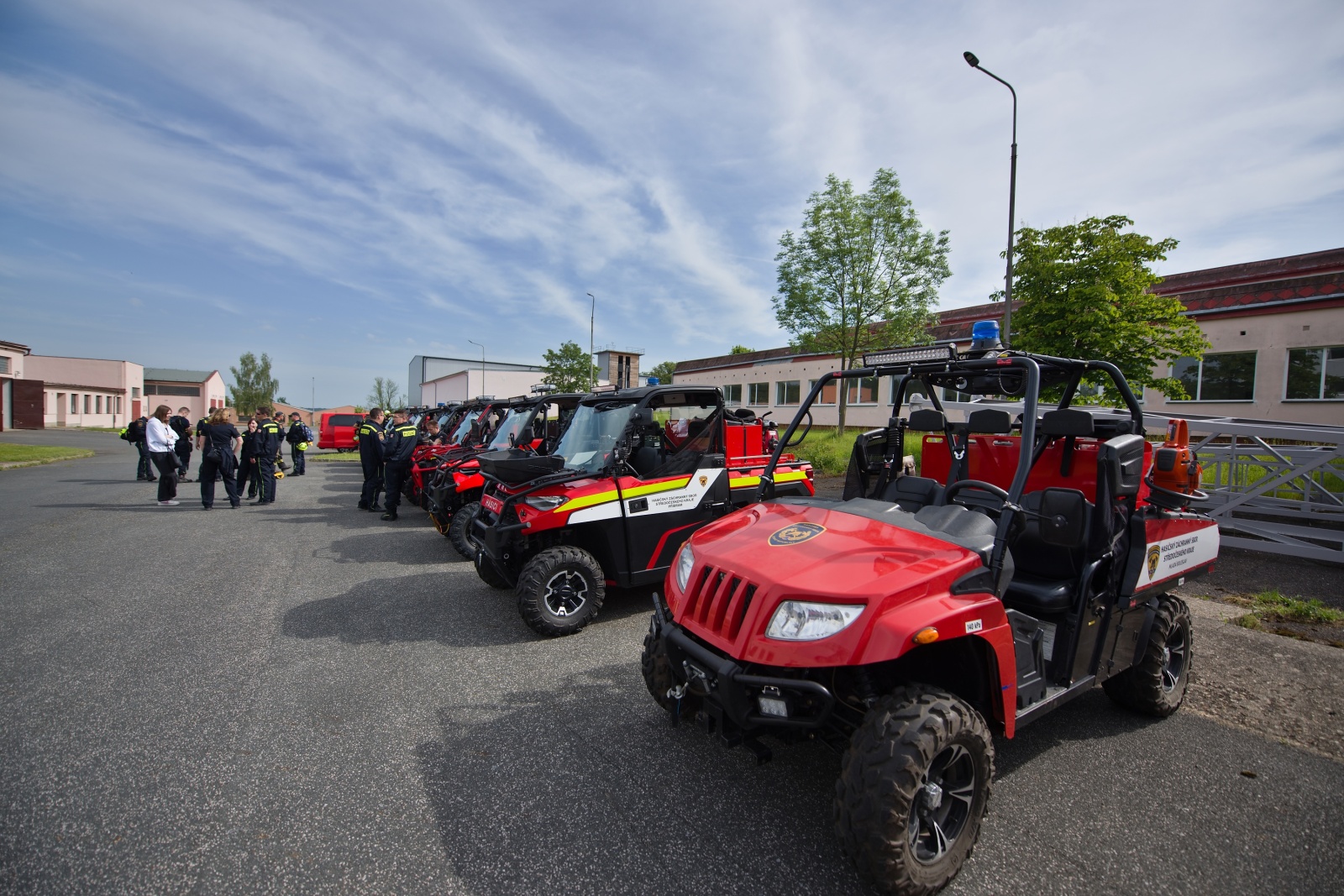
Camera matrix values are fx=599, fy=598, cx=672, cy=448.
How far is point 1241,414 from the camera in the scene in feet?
51.8

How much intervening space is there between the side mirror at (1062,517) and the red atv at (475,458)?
16.7ft

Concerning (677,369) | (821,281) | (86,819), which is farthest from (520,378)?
(86,819)

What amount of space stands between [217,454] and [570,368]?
1987 cm

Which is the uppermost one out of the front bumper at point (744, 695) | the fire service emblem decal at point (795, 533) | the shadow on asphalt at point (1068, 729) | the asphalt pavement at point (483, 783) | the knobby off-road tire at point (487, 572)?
the fire service emblem decal at point (795, 533)

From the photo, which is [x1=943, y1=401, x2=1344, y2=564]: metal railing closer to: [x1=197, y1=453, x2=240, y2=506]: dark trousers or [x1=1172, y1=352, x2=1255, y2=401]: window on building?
[x1=1172, y1=352, x2=1255, y2=401]: window on building

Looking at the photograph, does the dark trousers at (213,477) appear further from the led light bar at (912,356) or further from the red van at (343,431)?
the red van at (343,431)

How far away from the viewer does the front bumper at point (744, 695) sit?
7.38 feet

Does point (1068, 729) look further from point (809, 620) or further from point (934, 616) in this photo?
point (809, 620)

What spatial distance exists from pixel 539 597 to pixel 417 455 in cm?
768

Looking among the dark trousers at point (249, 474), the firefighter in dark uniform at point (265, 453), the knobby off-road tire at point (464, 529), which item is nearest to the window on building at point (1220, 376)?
the knobby off-road tire at point (464, 529)

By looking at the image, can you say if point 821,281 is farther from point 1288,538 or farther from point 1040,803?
point 1040,803

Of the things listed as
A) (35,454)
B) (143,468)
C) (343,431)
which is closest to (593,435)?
(143,468)

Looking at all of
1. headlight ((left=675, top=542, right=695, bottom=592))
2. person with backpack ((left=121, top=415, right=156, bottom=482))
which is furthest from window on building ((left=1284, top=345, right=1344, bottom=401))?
person with backpack ((left=121, top=415, right=156, bottom=482))

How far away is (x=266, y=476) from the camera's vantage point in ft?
38.6
